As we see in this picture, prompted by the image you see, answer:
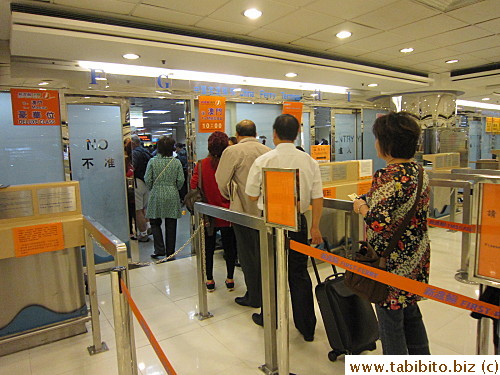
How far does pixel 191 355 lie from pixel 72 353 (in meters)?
0.87

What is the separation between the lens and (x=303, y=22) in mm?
3729

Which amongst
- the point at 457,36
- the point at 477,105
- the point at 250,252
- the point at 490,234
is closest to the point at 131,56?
the point at 250,252

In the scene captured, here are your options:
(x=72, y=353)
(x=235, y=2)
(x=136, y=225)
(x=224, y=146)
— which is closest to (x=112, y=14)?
(x=235, y=2)

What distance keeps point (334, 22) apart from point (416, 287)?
318cm

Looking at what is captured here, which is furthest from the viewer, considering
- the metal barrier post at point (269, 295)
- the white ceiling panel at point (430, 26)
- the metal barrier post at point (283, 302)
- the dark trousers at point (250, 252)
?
the white ceiling panel at point (430, 26)

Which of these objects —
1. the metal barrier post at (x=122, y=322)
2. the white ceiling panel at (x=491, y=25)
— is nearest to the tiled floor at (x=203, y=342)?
the metal barrier post at (x=122, y=322)

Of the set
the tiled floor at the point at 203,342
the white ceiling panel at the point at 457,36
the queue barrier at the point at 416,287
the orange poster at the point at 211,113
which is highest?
the white ceiling panel at the point at 457,36

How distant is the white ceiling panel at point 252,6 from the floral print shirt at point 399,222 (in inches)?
87.7

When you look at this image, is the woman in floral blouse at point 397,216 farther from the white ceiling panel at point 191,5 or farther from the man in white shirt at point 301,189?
the white ceiling panel at point 191,5

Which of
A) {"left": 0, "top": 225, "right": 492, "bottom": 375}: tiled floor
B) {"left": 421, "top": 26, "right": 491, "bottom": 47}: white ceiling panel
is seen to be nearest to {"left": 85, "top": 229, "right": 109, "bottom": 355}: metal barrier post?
{"left": 0, "top": 225, "right": 492, "bottom": 375}: tiled floor

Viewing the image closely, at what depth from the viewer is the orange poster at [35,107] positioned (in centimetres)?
374

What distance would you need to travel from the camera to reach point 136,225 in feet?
15.0

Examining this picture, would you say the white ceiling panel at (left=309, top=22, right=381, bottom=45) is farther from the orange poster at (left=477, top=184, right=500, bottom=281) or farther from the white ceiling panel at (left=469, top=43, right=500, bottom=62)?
the orange poster at (left=477, top=184, right=500, bottom=281)

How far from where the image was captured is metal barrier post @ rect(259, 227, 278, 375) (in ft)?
7.11
